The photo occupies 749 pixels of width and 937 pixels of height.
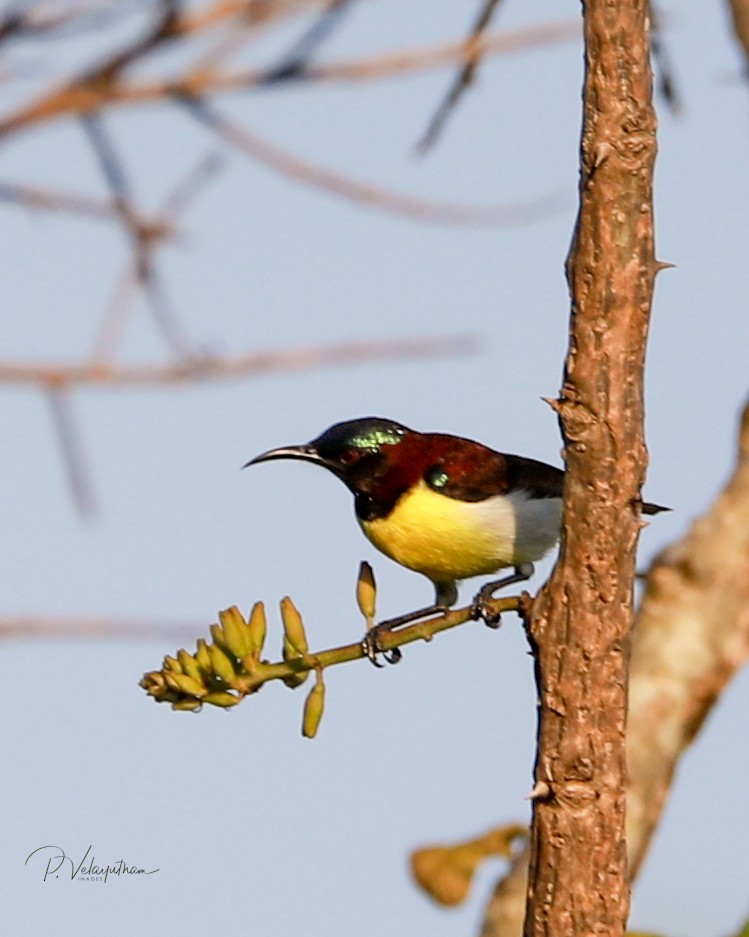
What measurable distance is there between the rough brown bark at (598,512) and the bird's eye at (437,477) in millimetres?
1892

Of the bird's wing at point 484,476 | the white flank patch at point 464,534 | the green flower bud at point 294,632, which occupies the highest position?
the bird's wing at point 484,476

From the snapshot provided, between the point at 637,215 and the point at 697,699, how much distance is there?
2.10m

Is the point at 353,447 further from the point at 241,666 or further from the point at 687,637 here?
the point at 241,666

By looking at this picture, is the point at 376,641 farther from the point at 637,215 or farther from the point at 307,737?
the point at 637,215

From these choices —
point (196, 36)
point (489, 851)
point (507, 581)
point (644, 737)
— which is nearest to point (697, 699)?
point (644, 737)

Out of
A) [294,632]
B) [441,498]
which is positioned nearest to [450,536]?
[441,498]

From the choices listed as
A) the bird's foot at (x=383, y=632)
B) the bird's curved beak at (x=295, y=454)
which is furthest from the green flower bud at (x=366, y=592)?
the bird's curved beak at (x=295, y=454)

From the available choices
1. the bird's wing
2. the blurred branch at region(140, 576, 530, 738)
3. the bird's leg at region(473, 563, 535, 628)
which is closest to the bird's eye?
the bird's wing

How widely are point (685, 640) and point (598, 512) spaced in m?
1.79

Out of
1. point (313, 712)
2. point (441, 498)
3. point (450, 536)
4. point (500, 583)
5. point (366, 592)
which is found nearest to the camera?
point (313, 712)

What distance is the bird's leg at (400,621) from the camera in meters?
2.63

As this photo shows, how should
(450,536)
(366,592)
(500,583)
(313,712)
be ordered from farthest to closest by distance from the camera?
1. (450,536)
2. (500,583)
3. (366,592)
4. (313,712)

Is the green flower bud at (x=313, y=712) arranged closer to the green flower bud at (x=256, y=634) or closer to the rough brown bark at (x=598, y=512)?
the green flower bud at (x=256, y=634)

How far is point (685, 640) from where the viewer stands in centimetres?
426
